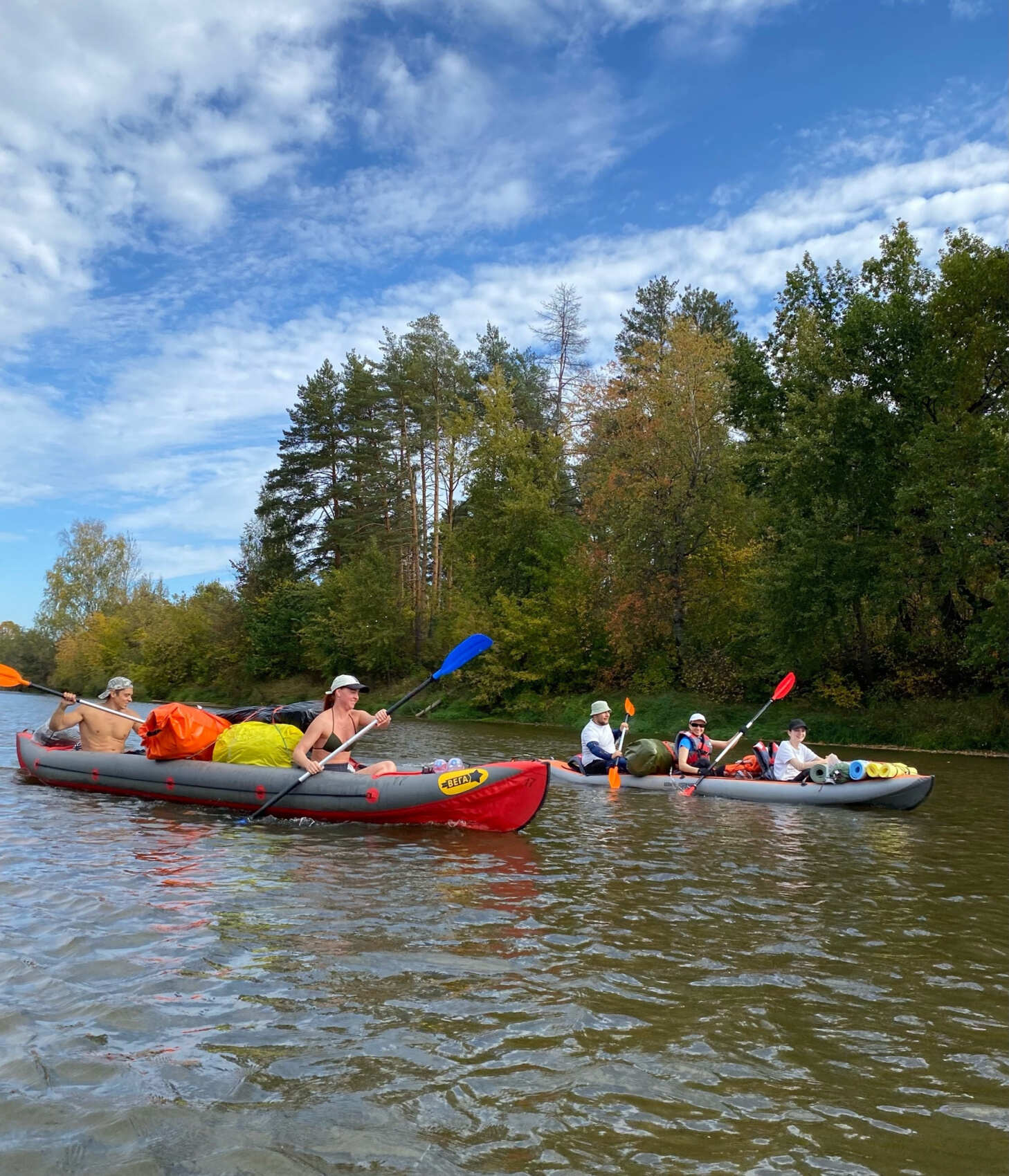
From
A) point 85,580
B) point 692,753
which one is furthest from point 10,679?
point 85,580

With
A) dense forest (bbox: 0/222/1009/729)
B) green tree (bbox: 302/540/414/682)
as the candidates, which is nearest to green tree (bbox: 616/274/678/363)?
dense forest (bbox: 0/222/1009/729)

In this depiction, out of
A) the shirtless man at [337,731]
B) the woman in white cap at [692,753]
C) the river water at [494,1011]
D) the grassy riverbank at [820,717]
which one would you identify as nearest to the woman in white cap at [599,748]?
the woman in white cap at [692,753]

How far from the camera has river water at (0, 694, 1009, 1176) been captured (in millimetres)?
2871

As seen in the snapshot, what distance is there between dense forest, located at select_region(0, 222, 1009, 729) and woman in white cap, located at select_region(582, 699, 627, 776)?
Result: 850 cm

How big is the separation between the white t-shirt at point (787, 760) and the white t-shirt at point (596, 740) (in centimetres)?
222

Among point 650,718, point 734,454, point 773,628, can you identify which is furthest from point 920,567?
point 650,718

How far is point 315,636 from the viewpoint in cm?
3800

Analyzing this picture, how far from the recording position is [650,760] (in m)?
12.2

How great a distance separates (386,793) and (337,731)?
895mm

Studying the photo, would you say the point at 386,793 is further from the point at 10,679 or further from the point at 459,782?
the point at 10,679

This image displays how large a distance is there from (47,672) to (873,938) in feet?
198

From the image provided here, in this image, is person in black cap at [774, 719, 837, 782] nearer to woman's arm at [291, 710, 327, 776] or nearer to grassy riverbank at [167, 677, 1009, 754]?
woman's arm at [291, 710, 327, 776]

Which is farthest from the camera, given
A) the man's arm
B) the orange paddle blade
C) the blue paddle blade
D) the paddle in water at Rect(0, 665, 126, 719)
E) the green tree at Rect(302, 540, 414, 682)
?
the green tree at Rect(302, 540, 414, 682)

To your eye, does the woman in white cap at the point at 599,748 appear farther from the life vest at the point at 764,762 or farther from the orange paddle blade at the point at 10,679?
the orange paddle blade at the point at 10,679
